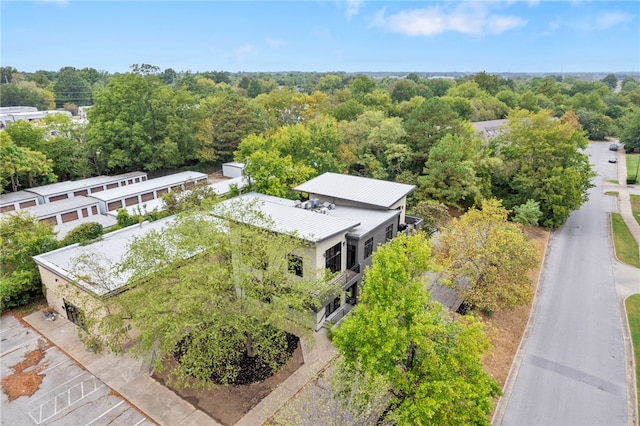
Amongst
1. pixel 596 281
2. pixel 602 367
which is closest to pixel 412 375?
pixel 602 367

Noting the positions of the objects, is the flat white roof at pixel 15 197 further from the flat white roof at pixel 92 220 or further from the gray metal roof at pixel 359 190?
the gray metal roof at pixel 359 190

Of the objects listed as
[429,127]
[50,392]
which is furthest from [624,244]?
[50,392]

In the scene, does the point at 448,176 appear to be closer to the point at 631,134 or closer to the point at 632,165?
the point at 632,165

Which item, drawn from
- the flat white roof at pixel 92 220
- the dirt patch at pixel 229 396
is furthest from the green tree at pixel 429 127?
the flat white roof at pixel 92 220

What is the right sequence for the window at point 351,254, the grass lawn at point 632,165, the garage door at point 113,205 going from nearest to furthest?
the window at point 351,254 < the garage door at point 113,205 < the grass lawn at point 632,165

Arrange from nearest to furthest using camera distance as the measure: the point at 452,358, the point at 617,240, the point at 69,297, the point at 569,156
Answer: the point at 452,358 < the point at 69,297 < the point at 617,240 < the point at 569,156

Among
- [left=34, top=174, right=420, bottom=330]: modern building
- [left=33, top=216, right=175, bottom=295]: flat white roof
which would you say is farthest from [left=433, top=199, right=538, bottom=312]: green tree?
[left=33, top=216, right=175, bottom=295]: flat white roof

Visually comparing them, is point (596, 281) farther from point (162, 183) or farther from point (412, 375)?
point (162, 183)

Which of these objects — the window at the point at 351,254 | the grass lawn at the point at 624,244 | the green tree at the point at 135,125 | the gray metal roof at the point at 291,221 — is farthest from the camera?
the green tree at the point at 135,125
